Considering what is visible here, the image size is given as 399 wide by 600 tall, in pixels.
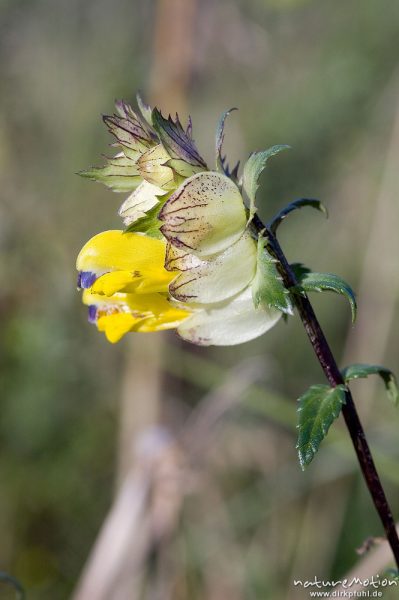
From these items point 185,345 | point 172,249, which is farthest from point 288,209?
point 185,345

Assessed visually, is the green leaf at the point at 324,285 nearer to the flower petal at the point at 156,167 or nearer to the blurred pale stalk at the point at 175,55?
the flower petal at the point at 156,167

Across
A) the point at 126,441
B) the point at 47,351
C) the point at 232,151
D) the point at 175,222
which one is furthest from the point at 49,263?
the point at 175,222

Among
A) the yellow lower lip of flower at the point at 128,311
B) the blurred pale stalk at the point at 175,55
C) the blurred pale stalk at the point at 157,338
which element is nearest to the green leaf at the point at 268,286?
the yellow lower lip of flower at the point at 128,311

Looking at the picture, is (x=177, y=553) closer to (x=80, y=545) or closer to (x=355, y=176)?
(x=80, y=545)

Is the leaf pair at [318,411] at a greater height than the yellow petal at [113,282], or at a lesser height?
lesser

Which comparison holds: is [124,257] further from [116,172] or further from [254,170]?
[254,170]

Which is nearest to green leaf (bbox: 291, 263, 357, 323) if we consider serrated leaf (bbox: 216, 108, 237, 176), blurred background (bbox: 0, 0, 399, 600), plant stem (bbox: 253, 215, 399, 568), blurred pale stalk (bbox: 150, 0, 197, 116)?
plant stem (bbox: 253, 215, 399, 568)
